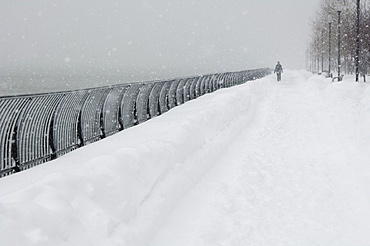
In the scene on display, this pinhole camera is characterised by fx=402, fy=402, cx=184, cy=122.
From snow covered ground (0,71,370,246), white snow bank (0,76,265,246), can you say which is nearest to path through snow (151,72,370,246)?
snow covered ground (0,71,370,246)

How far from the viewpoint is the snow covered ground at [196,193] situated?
3789 mm

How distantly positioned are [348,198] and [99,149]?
Result: 429cm

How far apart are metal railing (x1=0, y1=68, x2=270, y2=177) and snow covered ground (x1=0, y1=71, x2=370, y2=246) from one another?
531 mm

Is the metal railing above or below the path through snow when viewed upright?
above

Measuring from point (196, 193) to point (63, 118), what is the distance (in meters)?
3.37

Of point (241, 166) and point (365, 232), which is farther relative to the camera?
point (241, 166)

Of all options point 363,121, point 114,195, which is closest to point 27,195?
Result: point 114,195

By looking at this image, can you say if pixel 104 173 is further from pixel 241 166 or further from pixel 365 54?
pixel 365 54

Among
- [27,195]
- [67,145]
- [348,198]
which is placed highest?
[27,195]

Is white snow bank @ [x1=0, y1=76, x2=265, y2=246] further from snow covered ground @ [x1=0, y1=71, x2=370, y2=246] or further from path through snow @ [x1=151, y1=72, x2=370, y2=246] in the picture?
path through snow @ [x1=151, y1=72, x2=370, y2=246]

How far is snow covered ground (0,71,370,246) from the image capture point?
379cm

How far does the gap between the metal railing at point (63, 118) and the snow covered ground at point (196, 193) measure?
531mm

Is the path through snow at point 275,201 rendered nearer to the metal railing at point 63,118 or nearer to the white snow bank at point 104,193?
the white snow bank at point 104,193

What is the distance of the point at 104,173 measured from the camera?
4633mm
